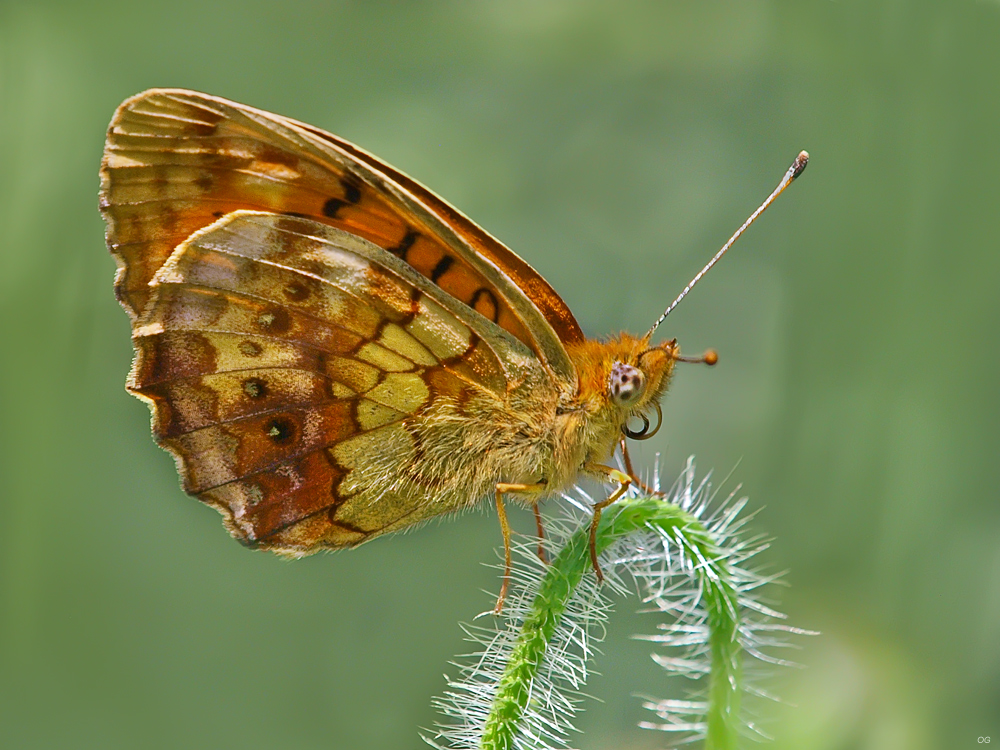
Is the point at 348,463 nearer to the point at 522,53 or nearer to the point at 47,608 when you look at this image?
the point at 47,608

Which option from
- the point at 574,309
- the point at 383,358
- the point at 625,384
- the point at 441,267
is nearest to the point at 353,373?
the point at 383,358

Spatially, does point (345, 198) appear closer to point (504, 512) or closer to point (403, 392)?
point (403, 392)

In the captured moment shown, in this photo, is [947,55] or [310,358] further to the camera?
[947,55]

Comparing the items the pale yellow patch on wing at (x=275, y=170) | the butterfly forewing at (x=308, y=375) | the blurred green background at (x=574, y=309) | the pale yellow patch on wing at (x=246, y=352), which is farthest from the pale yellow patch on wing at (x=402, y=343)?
the blurred green background at (x=574, y=309)

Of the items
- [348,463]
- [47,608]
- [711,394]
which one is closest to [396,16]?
[711,394]

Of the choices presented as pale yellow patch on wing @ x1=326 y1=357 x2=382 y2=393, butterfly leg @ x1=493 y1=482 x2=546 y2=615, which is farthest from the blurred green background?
pale yellow patch on wing @ x1=326 y1=357 x2=382 y2=393
